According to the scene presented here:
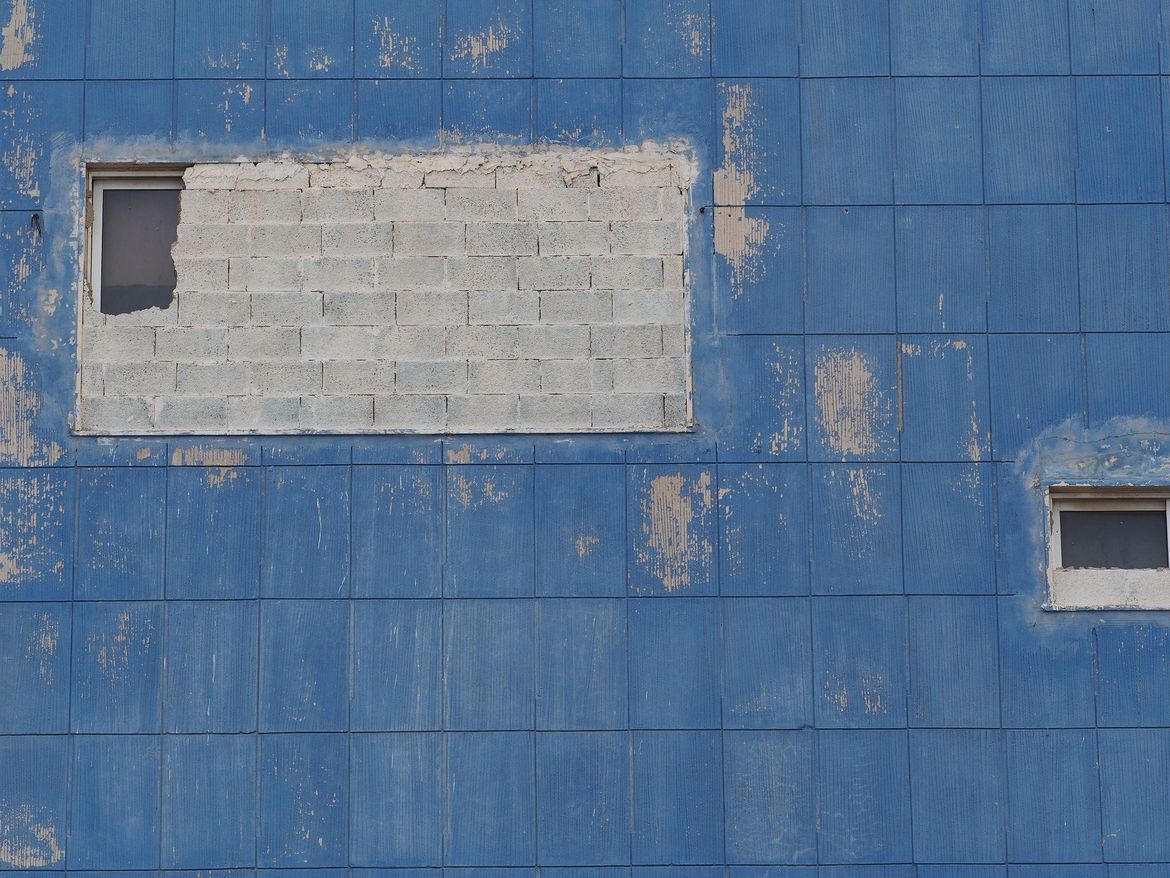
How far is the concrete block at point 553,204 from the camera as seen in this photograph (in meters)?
7.79

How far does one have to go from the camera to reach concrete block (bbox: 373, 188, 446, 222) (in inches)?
306

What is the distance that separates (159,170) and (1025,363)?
533cm

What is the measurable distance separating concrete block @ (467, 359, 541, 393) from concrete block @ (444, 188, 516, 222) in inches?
34.5

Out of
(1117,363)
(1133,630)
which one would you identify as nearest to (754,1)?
(1117,363)

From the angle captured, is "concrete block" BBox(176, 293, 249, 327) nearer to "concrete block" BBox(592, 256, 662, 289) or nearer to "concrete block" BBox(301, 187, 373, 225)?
"concrete block" BBox(301, 187, 373, 225)

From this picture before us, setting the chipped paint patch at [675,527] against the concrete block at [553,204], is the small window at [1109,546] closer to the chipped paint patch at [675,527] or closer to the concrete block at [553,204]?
the chipped paint patch at [675,527]

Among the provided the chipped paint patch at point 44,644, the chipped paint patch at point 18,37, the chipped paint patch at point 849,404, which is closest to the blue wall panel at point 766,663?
the chipped paint patch at point 849,404

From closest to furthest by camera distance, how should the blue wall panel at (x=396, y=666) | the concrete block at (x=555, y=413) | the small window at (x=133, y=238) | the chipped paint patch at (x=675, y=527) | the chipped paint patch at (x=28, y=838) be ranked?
1. the chipped paint patch at (x=28, y=838)
2. the blue wall panel at (x=396, y=666)
3. the chipped paint patch at (x=675, y=527)
4. the concrete block at (x=555, y=413)
5. the small window at (x=133, y=238)

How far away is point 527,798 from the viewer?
24.3 ft

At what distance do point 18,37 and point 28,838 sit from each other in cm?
472

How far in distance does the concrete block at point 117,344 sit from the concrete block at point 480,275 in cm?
183

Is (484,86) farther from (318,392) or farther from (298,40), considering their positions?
(318,392)

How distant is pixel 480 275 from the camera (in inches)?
305

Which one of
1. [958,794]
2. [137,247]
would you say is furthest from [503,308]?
[958,794]
